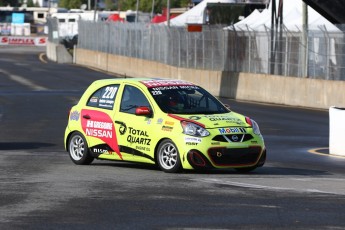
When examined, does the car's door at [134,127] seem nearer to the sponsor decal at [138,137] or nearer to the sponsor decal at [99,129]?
the sponsor decal at [138,137]

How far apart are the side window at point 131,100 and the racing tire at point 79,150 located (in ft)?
3.45

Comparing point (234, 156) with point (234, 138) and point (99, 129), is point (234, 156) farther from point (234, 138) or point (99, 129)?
point (99, 129)

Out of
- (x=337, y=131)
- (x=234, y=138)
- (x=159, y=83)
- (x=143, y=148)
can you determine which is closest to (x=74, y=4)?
(x=337, y=131)

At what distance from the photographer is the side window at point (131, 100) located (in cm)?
1659

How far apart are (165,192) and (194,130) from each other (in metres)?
2.40

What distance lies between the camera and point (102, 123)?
1702cm

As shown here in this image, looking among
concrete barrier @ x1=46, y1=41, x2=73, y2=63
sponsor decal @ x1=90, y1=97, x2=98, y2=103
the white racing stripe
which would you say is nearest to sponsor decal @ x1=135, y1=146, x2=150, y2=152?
sponsor decal @ x1=90, y1=97, x2=98, y2=103

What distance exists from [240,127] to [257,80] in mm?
24654

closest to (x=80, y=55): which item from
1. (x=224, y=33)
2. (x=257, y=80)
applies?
(x=224, y=33)

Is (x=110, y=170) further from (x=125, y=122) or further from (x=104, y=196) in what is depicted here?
(x=104, y=196)

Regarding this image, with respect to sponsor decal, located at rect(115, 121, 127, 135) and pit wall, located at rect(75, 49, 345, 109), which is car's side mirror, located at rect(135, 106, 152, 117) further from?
pit wall, located at rect(75, 49, 345, 109)

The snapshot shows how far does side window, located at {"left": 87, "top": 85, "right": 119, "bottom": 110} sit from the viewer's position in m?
17.0

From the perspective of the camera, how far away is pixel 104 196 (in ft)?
42.3

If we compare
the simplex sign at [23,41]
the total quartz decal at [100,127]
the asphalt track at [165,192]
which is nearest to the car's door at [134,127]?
the total quartz decal at [100,127]
